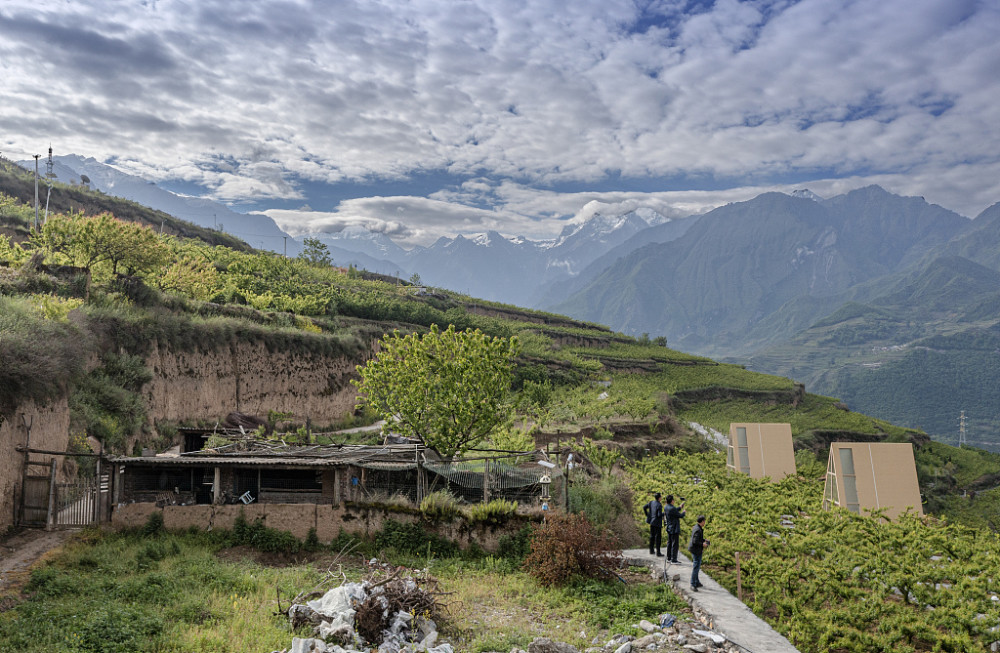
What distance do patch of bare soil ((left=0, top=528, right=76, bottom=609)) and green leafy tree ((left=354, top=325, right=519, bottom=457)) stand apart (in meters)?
9.54

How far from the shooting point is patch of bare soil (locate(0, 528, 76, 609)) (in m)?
13.1

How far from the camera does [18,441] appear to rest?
16.5 meters

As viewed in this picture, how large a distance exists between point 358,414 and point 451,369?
22785mm

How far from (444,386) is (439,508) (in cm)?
451

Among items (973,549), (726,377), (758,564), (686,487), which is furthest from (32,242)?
(726,377)

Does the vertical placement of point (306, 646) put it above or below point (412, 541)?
below

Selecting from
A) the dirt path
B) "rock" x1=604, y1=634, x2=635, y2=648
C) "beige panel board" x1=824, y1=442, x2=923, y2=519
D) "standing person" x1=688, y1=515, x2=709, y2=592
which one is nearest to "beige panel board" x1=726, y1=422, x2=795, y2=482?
"beige panel board" x1=824, y1=442, x2=923, y2=519

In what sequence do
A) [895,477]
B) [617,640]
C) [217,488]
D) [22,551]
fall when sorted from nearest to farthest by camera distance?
[617,640], [22,551], [217,488], [895,477]

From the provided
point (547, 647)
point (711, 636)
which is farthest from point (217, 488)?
point (711, 636)

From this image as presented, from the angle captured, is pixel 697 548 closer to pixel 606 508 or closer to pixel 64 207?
pixel 606 508

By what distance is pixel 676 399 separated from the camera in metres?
65.2

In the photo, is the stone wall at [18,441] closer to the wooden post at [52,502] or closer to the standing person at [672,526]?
the wooden post at [52,502]

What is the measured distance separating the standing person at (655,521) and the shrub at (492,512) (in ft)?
12.2

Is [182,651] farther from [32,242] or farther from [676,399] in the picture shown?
[676,399]
